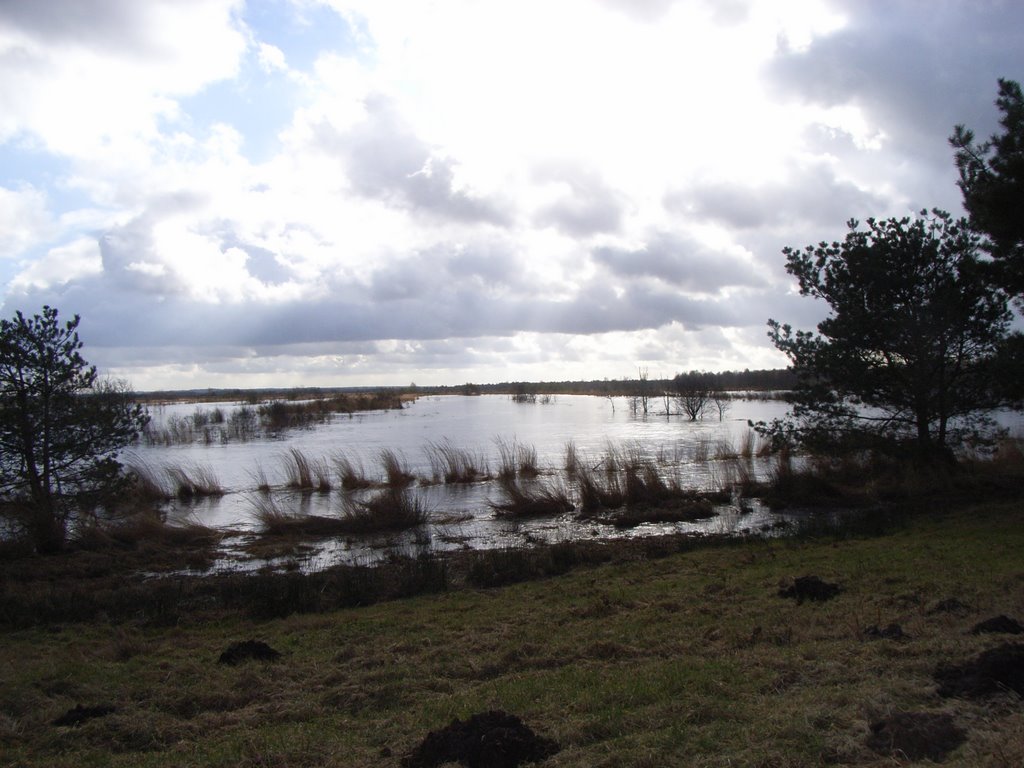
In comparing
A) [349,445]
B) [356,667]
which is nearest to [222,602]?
[356,667]

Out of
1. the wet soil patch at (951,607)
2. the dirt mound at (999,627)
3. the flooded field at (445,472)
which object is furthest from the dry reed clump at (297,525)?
the dirt mound at (999,627)

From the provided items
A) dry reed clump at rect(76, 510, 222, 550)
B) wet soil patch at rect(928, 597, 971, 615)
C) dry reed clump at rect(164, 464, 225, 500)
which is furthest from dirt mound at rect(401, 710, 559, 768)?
dry reed clump at rect(164, 464, 225, 500)

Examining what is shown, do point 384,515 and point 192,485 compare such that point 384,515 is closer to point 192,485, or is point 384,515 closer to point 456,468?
point 456,468

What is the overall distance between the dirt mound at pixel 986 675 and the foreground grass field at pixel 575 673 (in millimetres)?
130

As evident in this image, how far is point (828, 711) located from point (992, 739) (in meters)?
0.92

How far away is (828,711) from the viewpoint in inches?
170

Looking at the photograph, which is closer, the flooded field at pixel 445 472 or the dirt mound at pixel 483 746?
the dirt mound at pixel 483 746

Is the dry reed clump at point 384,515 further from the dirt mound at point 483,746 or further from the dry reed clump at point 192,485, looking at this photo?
the dirt mound at point 483,746

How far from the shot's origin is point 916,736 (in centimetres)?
378

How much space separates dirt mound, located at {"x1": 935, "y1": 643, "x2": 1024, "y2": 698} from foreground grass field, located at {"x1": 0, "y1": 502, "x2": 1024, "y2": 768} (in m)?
0.13

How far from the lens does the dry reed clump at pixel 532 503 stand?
18219 millimetres

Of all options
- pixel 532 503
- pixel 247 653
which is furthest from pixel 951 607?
pixel 532 503

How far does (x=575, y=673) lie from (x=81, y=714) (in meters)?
3.95

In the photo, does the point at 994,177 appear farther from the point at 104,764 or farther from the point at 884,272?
the point at 104,764
